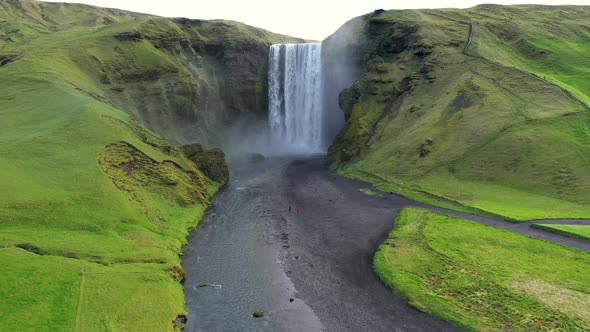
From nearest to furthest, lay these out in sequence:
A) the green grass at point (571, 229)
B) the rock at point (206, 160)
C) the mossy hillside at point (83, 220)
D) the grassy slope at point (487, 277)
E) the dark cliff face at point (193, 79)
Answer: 1. the mossy hillside at point (83, 220)
2. the grassy slope at point (487, 277)
3. the green grass at point (571, 229)
4. the rock at point (206, 160)
5. the dark cliff face at point (193, 79)

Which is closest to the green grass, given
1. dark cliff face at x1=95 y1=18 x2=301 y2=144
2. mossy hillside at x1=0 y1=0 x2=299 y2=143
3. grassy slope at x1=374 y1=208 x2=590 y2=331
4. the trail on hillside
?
the trail on hillside

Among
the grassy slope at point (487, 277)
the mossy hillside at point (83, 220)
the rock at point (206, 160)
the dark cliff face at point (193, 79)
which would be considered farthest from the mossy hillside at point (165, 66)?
the grassy slope at point (487, 277)

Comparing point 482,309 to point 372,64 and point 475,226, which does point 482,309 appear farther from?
point 372,64

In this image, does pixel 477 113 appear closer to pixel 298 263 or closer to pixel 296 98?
pixel 298 263

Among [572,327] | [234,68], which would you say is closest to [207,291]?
[572,327]

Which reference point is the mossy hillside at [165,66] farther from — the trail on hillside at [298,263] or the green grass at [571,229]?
the green grass at [571,229]
